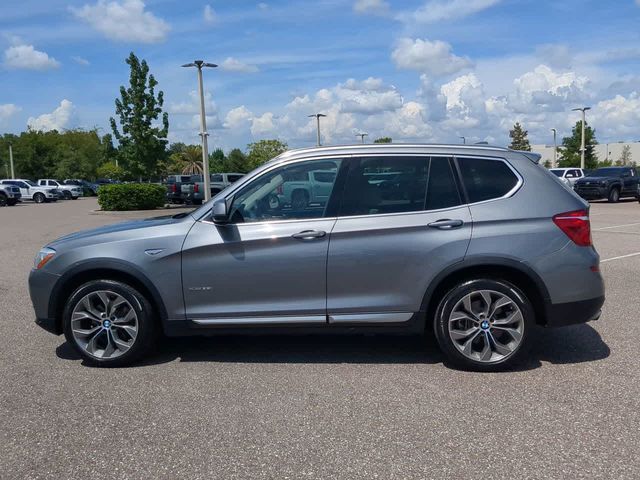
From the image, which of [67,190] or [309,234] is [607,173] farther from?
[67,190]

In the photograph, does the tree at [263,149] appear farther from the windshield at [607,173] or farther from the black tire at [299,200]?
the black tire at [299,200]

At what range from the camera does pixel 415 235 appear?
4.71 meters

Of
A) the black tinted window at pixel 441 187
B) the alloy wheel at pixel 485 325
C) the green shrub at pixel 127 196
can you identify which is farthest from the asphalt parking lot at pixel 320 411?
the green shrub at pixel 127 196

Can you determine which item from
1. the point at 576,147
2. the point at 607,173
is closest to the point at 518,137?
the point at 576,147

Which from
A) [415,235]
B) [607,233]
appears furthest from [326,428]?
[607,233]

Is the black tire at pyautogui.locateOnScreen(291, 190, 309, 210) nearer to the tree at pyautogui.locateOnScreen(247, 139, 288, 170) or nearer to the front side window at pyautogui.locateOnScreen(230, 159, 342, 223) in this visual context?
the front side window at pyautogui.locateOnScreen(230, 159, 342, 223)

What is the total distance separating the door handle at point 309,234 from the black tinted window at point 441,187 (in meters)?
0.89

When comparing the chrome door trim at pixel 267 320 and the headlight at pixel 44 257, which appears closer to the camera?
the chrome door trim at pixel 267 320

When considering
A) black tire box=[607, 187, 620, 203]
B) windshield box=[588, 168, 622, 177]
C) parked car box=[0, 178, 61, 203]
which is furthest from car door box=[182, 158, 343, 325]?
parked car box=[0, 178, 61, 203]

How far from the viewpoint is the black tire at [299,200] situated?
4.86m

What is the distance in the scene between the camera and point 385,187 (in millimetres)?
4852

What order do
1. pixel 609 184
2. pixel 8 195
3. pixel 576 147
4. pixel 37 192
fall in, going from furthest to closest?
pixel 576 147 → pixel 37 192 → pixel 8 195 → pixel 609 184

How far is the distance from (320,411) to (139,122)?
30885 mm

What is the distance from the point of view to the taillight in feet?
15.4
